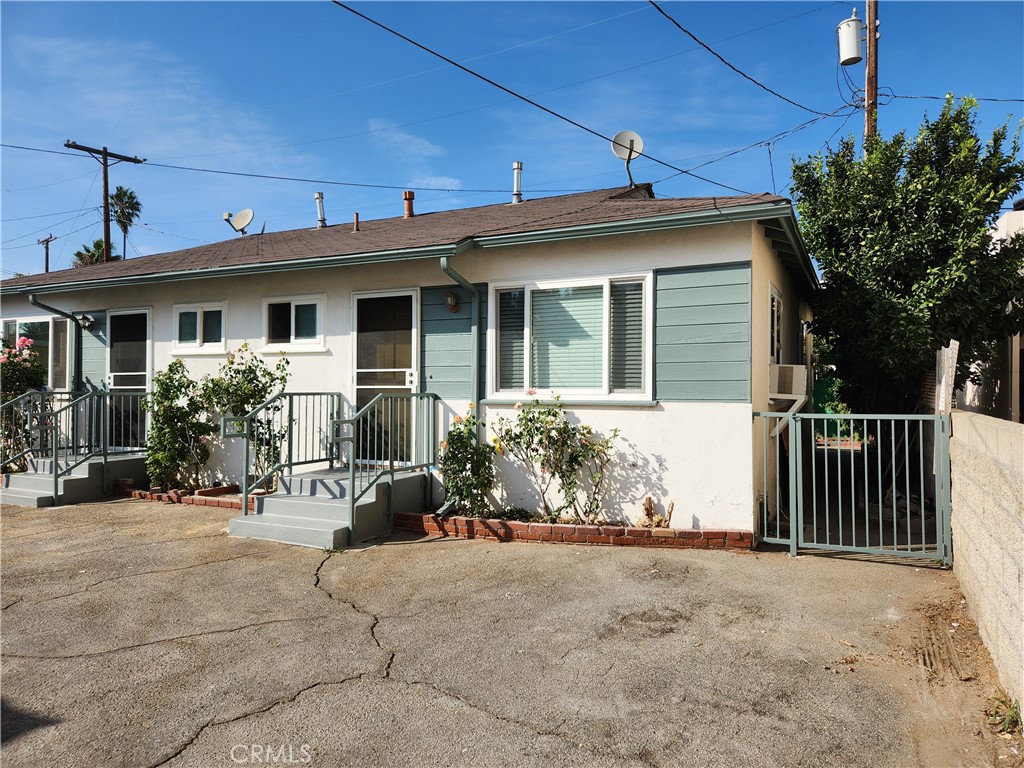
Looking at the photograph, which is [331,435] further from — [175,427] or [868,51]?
[868,51]

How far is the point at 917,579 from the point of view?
508 centimetres

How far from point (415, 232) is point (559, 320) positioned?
2782mm

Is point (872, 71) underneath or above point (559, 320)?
above

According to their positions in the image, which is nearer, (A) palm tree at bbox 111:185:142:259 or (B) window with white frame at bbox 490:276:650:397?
(B) window with white frame at bbox 490:276:650:397

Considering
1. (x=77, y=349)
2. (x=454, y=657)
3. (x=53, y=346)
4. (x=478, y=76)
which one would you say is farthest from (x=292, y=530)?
(x=53, y=346)

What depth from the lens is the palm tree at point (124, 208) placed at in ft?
106

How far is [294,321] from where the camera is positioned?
27.4 ft

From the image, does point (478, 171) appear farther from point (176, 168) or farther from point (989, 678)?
point (989, 678)

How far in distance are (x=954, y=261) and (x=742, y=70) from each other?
14.0ft

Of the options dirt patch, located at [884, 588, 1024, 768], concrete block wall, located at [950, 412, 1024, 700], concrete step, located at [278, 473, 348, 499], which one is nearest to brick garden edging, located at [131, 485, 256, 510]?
concrete step, located at [278, 473, 348, 499]

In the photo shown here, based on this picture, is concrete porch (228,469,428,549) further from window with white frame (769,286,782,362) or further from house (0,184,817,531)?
window with white frame (769,286,782,362)

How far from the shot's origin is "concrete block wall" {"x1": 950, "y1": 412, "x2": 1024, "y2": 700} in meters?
2.99

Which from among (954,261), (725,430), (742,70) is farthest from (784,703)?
(742,70)

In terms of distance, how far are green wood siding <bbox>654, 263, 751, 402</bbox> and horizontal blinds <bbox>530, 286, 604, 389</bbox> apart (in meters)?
0.63
